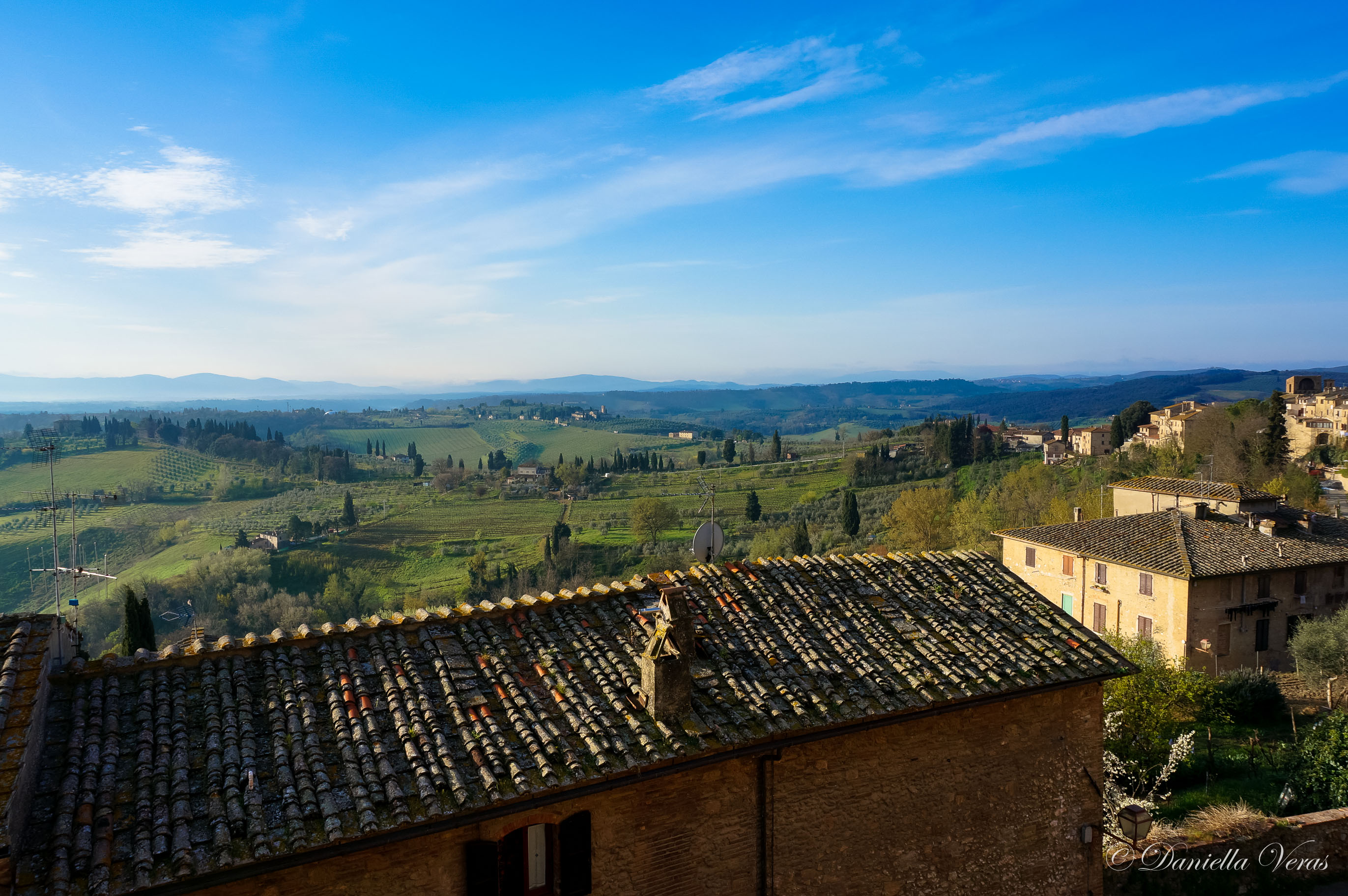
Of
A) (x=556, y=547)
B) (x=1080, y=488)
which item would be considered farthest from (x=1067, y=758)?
(x=556, y=547)

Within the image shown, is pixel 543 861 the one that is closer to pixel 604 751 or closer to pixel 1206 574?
pixel 604 751

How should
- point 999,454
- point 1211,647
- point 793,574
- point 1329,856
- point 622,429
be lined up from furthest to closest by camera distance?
point 622,429 → point 999,454 → point 1211,647 → point 1329,856 → point 793,574

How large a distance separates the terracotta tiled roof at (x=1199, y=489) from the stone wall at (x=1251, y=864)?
74.8 feet

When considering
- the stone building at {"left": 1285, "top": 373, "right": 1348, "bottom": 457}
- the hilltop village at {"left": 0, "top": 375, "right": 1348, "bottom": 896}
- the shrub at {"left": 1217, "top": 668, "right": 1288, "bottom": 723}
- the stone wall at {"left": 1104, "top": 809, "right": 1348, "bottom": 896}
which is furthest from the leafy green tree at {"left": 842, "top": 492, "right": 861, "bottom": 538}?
the stone wall at {"left": 1104, "top": 809, "right": 1348, "bottom": 896}

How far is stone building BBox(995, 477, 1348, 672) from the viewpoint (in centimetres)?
2606

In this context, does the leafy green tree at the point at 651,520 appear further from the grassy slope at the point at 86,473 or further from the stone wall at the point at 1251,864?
the stone wall at the point at 1251,864

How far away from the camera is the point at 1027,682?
779cm

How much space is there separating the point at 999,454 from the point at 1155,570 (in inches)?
2317

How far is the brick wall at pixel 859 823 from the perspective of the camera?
5836 mm

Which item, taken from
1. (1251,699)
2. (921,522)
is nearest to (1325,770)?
(1251,699)

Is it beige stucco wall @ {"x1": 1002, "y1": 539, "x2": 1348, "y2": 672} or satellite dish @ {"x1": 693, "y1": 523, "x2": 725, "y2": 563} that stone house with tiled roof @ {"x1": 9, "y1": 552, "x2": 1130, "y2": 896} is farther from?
beige stucco wall @ {"x1": 1002, "y1": 539, "x2": 1348, "y2": 672}

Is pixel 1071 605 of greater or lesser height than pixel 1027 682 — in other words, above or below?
below

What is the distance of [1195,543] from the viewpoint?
1101 inches

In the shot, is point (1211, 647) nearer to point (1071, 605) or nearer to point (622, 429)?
point (1071, 605)
